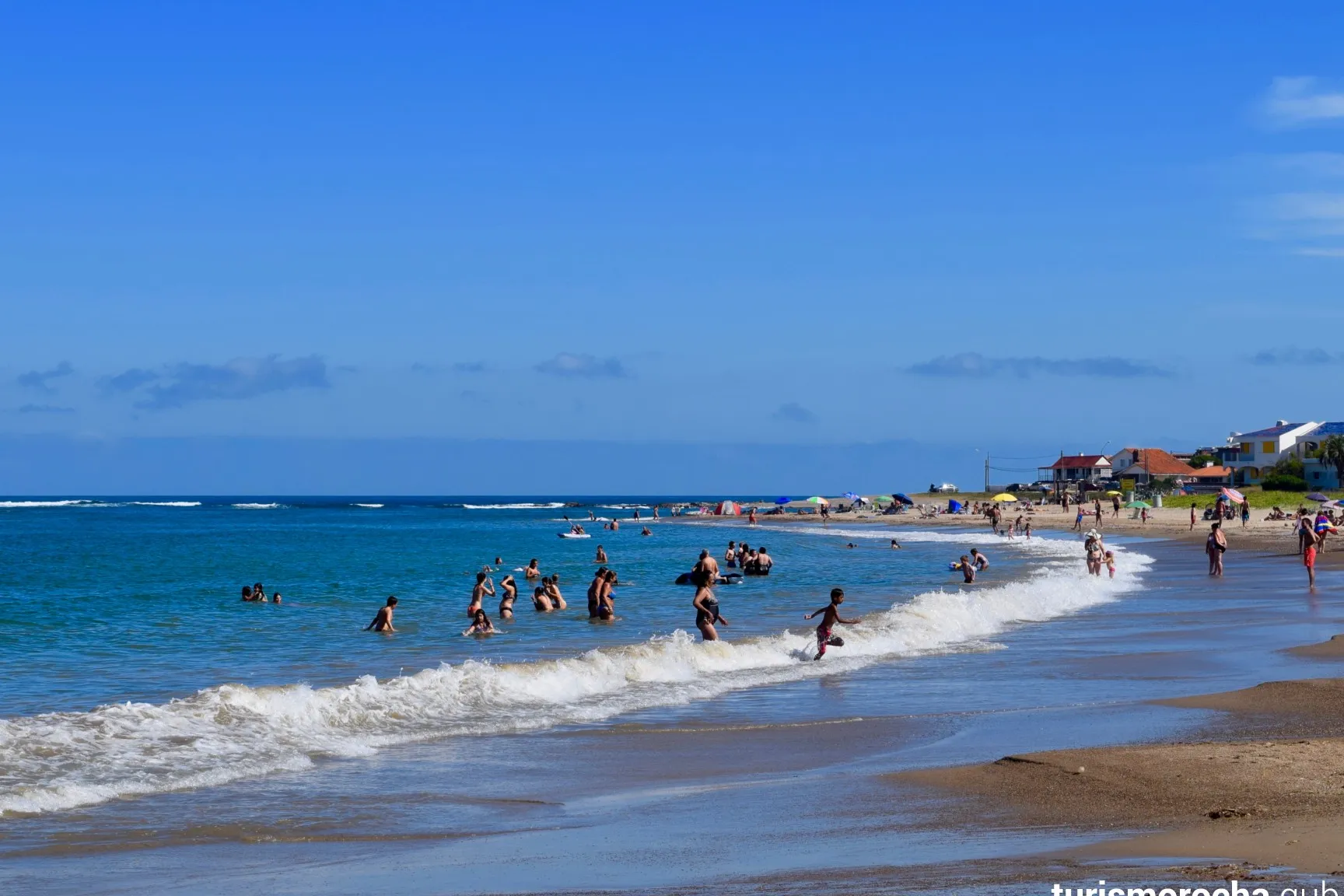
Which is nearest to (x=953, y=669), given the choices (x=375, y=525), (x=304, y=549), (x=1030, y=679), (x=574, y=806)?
(x=1030, y=679)

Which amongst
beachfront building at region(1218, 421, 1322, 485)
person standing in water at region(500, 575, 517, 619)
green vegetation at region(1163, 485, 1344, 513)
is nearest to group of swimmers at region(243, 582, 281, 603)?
person standing in water at region(500, 575, 517, 619)

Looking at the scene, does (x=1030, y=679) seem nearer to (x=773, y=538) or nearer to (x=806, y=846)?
(x=806, y=846)

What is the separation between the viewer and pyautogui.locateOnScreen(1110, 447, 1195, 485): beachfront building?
5069 inches

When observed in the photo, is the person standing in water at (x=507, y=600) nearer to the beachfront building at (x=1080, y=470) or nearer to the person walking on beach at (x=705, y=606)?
the person walking on beach at (x=705, y=606)

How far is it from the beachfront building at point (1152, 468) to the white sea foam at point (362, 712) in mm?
111196

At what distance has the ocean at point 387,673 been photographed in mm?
11719

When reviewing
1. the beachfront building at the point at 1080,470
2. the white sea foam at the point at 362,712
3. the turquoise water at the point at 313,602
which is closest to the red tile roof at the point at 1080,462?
the beachfront building at the point at 1080,470

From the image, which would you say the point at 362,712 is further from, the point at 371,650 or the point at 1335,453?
the point at 1335,453

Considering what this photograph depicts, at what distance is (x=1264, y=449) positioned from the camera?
411 ft

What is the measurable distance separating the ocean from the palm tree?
61.0 metres

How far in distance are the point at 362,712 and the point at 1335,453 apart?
10346cm

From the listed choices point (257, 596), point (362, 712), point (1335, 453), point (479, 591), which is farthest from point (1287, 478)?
point (362, 712)

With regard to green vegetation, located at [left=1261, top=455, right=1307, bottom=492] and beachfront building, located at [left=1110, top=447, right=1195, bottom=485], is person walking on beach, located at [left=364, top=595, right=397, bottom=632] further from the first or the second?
beachfront building, located at [left=1110, top=447, right=1195, bottom=485]

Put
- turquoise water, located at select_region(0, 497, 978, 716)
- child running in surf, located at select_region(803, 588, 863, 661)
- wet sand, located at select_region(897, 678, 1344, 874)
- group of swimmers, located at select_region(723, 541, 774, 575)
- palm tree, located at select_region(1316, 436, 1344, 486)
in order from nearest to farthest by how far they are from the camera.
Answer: wet sand, located at select_region(897, 678, 1344, 874) → child running in surf, located at select_region(803, 588, 863, 661) → turquoise water, located at select_region(0, 497, 978, 716) → group of swimmers, located at select_region(723, 541, 774, 575) → palm tree, located at select_region(1316, 436, 1344, 486)
